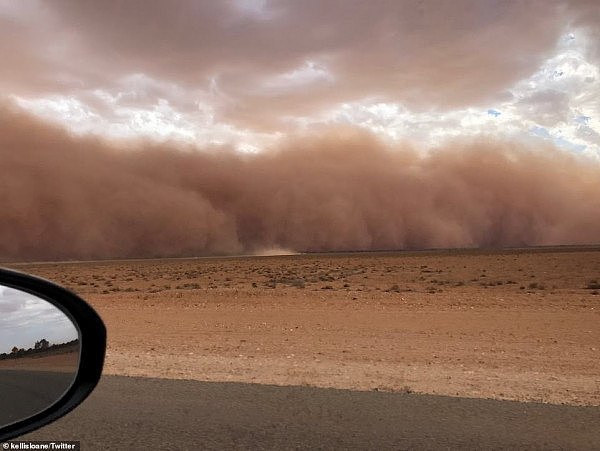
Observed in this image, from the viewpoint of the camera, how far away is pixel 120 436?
5.10m

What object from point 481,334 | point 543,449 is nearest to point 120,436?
point 543,449

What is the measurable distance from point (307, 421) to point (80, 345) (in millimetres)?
3547

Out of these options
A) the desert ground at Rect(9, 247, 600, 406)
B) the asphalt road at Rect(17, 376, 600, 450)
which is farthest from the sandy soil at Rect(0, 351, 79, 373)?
the desert ground at Rect(9, 247, 600, 406)

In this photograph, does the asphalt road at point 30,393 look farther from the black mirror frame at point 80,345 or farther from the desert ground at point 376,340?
the desert ground at point 376,340

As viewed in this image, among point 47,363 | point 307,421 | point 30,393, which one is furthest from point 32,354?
point 307,421

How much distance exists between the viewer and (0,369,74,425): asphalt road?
2453 mm

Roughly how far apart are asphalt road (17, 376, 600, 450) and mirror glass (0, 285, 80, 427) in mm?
2457

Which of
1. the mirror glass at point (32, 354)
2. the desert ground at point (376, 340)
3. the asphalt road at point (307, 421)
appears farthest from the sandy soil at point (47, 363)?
the desert ground at point (376, 340)

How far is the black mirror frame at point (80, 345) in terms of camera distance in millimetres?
2432

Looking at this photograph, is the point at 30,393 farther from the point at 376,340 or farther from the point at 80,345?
the point at 376,340

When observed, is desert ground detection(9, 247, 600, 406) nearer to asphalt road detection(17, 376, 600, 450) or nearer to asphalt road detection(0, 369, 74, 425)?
asphalt road detection(17, 376, 600, 450)

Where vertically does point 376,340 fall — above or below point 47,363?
below

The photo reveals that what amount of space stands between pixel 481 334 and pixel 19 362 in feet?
44.6

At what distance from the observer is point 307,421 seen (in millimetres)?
5605
